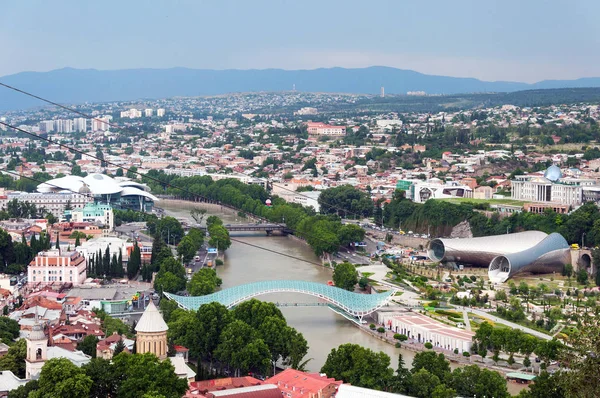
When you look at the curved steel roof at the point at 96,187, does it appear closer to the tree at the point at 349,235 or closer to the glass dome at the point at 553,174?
the tree at the point at 349,235

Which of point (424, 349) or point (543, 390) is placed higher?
point (543, 390)

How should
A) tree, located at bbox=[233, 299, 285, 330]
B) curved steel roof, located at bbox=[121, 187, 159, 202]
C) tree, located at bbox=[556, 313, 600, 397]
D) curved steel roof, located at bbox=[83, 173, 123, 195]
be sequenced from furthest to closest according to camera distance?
curved steel roof, located at bbox=[121, 187, 159, 202] < curved steel roof, located at bbox=[83, 173, 123, 195] < tree, located at bbox=[233, 299, 285, 330] < tree, located at bbox=[556, 313, 600, 397]

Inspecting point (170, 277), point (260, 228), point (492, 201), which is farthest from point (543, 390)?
point (492, 201)

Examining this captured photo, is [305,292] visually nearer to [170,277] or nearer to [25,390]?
[170,277]

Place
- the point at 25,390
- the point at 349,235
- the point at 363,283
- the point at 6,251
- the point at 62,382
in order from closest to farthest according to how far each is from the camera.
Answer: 1. the point at 62,382
2. the point at 25,390
3. the point at 363,283
4. the point at 6,251
5. the point at 349,235

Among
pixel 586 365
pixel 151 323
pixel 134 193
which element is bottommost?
pixel 134 193

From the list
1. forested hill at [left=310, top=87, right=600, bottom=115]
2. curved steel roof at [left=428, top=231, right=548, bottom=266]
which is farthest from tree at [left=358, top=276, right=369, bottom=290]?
forested hill at [left=310, top=87, right=600, bottom=115]

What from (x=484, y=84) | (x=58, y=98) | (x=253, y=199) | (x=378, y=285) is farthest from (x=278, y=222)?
(x=484, y=84)

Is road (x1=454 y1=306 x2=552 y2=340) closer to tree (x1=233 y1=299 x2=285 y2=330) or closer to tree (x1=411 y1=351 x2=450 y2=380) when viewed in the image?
tree (x1=411 y1=351 x2=450 y2=380)
